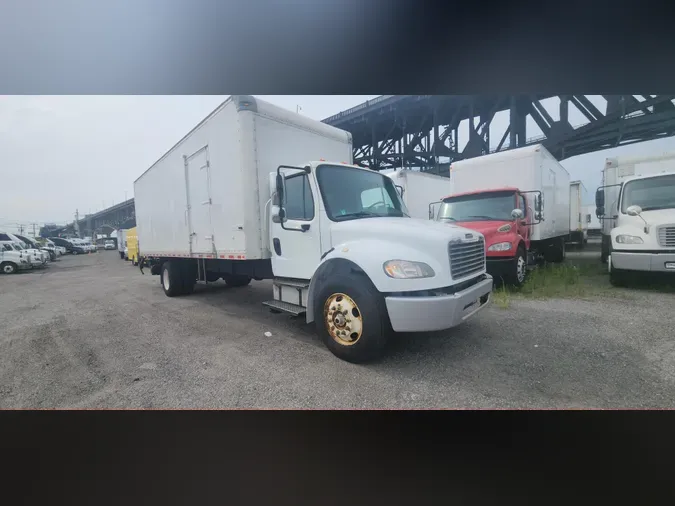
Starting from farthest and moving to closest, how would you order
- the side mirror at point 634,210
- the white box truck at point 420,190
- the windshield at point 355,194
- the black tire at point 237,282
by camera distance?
the black tire at point 237,282 → the side mirror at point 634,210 → the white box truck at point 420,190 → the windshield at point 355,194

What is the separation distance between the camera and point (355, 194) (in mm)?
3381

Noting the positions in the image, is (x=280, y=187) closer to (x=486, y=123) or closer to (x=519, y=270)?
(x=486, y=123)

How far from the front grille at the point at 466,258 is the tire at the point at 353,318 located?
722mm

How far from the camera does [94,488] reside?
65.3 inches

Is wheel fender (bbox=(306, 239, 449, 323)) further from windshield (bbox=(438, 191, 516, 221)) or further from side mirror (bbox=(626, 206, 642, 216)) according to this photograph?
side mirror (bbox=(626, 206, 642, 216))

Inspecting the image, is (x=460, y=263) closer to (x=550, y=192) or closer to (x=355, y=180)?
(x=355, y=180)

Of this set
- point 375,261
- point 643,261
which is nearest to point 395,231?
point 375,261

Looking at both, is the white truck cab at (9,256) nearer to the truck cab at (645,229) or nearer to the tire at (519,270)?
the tire at (519,270)

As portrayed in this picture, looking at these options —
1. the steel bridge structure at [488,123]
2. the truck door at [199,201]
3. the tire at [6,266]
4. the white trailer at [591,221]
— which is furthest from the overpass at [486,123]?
the white trailer at [591,221]

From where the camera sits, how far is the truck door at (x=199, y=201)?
445cm

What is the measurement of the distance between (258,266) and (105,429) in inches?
95.7

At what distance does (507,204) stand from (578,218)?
740 centimetres

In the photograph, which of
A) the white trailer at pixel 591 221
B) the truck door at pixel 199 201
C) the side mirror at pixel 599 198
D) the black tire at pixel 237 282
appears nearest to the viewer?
the truck door at pixel 199 201
